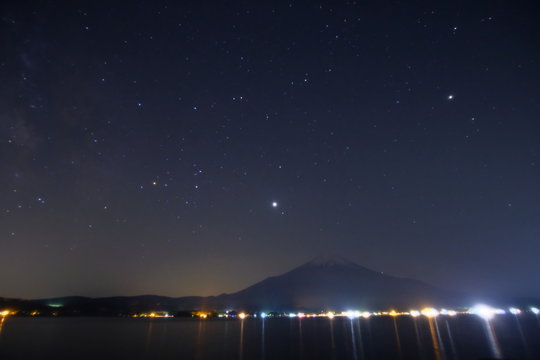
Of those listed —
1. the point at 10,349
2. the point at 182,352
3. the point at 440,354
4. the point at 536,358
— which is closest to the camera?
the point at 536,358

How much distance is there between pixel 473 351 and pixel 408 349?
256 inches

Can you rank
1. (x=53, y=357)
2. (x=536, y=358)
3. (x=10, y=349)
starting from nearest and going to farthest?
1. (x=536, y=358)
2. (x=53, y=357)
3. (x=10, y=349)

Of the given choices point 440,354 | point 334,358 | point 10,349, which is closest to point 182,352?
point 334,358

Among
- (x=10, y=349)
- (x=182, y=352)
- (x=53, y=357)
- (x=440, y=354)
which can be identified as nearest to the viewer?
(x=440, y=354)

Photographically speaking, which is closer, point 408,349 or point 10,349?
point 408,349

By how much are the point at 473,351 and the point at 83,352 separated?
148 feet

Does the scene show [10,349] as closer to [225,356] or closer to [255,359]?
[225,356]

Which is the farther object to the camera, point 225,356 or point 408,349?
point 408,349

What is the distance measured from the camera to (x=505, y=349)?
1446 inches

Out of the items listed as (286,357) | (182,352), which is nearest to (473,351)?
(286,357)

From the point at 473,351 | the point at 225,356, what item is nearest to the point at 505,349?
the point at 473,351

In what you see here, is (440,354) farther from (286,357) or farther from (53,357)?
(53,357)

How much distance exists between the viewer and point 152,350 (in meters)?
39.3

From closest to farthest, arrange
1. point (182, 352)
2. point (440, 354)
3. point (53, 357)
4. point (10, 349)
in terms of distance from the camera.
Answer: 1. point (440, 354)
2. point (53, 357)
3. point (182, 352)
4. point (10, 349)
